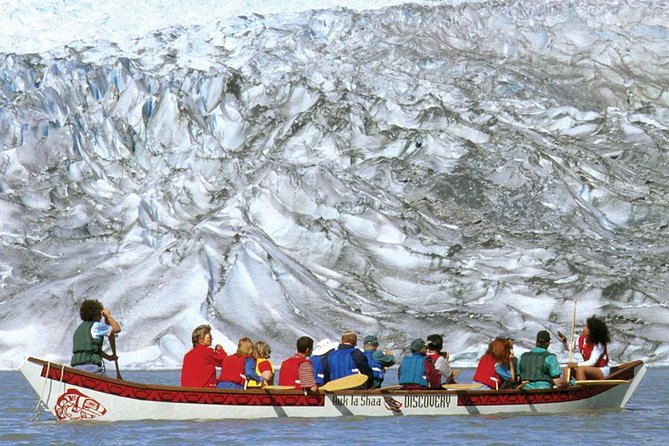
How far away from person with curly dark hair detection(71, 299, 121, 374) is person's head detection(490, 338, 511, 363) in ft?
20.5

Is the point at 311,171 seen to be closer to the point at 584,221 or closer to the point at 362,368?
the point at 584,221

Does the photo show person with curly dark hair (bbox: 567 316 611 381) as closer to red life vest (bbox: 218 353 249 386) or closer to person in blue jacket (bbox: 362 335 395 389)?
person in blue jacket (bbox: 362 335 395 389)

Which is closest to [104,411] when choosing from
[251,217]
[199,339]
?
[199,339]

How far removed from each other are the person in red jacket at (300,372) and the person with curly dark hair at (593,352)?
16.1ft

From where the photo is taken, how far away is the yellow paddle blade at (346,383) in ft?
70.4

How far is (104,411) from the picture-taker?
21141mm

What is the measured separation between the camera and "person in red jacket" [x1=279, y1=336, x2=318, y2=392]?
2073 cm

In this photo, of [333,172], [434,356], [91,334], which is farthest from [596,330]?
[333,172]

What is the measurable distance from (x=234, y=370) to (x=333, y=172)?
130 ft

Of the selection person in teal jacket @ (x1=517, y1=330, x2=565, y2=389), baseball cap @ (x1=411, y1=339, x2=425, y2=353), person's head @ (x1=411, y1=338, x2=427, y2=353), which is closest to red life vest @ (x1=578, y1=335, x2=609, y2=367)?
person in teal jacket @ (x1=517, y1=330, x2=565, y2=389)

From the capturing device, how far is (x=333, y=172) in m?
60.8

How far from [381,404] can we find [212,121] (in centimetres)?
4941

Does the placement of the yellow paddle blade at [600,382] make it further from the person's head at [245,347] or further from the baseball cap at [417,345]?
the person's head at [245,347]

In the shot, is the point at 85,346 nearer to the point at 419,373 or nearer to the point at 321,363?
the point at 321,363
